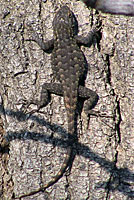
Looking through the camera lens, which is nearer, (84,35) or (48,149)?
(48,149)

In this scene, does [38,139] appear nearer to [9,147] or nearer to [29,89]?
[9,147]

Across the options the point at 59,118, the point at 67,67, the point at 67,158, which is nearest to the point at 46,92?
the point at 59,118

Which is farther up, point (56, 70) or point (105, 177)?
point (56, 70)

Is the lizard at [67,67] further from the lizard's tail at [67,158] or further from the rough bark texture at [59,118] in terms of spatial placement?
the rough bark texture at [59,118]

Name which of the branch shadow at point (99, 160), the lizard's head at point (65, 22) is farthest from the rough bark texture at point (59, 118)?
the lizard's head at point (65, 22)

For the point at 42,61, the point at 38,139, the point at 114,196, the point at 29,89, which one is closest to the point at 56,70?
the point at 42,61

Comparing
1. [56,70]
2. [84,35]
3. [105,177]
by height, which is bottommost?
[105,177]
